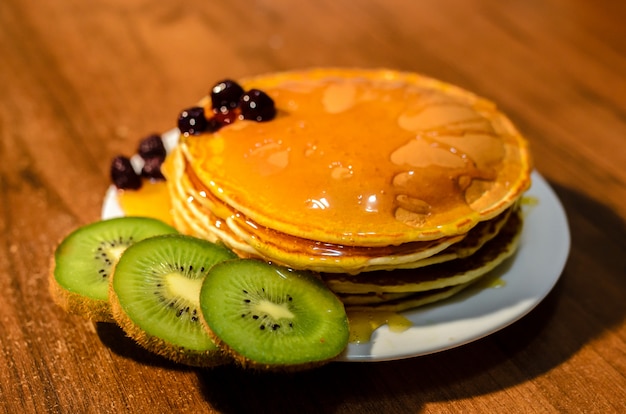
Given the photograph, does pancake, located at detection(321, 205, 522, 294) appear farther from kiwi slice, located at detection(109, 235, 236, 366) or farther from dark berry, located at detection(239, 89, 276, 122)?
dark berry, located at detection(239, 89, 276, 122)

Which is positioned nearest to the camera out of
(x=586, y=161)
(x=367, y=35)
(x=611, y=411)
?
(x=611, y=411)

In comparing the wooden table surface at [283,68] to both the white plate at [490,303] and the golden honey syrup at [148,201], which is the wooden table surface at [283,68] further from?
the golden honey syrup at [148,201]

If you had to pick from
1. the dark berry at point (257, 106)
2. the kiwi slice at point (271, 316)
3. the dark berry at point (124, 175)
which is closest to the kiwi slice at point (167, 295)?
the kiwi slice at point (271, 316)

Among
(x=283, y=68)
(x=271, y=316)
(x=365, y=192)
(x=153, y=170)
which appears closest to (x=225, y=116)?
(x=153, y=170)

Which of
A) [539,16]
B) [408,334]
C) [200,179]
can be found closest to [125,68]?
[200,179]

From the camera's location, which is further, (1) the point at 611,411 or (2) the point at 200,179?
(2) the point at 200,179

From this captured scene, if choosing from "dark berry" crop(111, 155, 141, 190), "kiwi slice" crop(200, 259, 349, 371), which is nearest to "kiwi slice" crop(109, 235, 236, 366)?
"kiwi slice" crop(200, 259, 349, 371)

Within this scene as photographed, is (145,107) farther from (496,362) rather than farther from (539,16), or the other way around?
(539,16)
